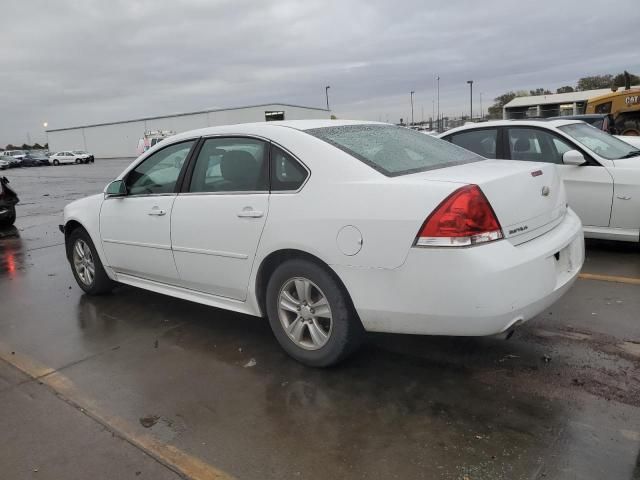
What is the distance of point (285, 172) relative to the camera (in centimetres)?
356

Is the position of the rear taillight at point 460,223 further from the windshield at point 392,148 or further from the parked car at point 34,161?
the parked car at point 34,161

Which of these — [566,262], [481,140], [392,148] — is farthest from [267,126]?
[481,140]

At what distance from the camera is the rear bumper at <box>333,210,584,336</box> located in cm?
279

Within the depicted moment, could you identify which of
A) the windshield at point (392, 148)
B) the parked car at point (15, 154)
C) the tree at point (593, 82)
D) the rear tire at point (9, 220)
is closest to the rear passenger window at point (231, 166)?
the windshield at point (392, 148)

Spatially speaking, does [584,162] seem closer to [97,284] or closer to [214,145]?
Answer: [214,145]

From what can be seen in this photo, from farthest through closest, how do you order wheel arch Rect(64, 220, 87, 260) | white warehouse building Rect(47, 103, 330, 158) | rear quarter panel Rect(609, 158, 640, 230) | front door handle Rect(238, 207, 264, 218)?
white warehouse building Rect(47, 103, 330, 158) < rear quarter panel Rect(609, 158, 640, 230) < wheel arch Rect(64, 220, 87, 260) < front door handle Rect(238, 207, 264, 218)

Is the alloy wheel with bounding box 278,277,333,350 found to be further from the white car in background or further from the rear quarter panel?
the rear quarter panel

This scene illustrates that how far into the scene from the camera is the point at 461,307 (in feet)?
9.27

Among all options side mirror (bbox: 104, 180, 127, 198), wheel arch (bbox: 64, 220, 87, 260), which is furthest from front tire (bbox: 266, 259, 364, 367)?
wheel arch (bbox: 64, 220, 87, 260)

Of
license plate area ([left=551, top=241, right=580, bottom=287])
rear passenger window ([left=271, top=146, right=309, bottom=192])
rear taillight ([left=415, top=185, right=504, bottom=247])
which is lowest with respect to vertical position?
license plate area ([left=551, top=241, right=580, bottom=287])

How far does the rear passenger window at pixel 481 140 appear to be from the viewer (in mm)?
6789

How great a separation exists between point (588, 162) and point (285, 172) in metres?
4.02

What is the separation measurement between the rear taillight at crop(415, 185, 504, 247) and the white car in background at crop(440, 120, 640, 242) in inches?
127

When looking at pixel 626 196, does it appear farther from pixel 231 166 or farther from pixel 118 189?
pixel 118 189
